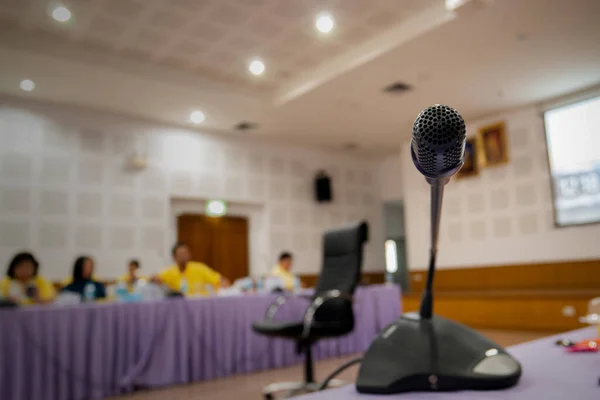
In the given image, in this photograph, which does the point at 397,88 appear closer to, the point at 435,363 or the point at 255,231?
the point at 255,231

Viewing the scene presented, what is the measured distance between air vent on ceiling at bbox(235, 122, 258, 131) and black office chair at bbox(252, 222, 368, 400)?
4.74m

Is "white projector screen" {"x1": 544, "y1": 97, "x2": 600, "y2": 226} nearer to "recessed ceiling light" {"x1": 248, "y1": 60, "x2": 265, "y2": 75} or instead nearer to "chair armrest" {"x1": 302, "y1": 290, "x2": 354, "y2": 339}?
"recessed ceiling light" {"x1": 248, "y1": 60, "x2": 265, "y2": 75}

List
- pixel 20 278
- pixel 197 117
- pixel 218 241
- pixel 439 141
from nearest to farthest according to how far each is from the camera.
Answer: pixel 439 141
pixel 20 278
pixel 197 117
pixel 218 241

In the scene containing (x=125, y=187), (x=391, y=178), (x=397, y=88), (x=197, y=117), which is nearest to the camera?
(x=397, y=88)

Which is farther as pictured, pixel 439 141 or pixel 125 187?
pixel 125 187

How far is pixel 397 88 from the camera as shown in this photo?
21.2ft

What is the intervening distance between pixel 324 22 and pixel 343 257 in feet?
9.72

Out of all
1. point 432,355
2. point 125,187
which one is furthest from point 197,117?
point 432,355

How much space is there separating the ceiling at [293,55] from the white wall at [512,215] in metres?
0.64

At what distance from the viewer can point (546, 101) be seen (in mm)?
7168

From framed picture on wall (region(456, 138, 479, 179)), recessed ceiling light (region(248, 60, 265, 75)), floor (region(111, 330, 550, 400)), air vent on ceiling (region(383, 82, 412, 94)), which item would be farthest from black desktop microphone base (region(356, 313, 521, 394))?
framed picture on wall (region(456, 138, 479, 179))

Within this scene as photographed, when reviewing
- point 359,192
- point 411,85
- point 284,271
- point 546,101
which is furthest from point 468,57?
point 359,192

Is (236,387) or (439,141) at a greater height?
(439,141)

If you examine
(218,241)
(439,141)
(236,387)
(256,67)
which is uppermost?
(256,67)
